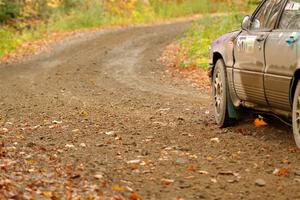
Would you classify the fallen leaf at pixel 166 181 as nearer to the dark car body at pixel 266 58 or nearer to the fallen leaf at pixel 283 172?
the fallen leaf at pixel 283 172

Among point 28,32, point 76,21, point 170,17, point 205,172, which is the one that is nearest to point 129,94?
point 205,172

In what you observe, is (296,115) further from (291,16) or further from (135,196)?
(135,196)

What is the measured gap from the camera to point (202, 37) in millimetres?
23625

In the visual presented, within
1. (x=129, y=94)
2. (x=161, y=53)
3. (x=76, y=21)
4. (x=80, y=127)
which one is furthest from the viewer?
(x=76, y=21)

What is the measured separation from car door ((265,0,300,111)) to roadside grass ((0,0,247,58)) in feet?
42.3

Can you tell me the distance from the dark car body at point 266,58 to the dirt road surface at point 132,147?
0.50 metres

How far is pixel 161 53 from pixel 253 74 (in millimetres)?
14953

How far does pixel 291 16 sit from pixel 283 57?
0.61m

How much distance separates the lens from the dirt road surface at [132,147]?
5957 mm

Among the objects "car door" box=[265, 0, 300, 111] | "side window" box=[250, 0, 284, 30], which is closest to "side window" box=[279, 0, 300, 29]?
"car door" box=[265, 0, 300, 111]

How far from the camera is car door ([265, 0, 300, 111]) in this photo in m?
6.87

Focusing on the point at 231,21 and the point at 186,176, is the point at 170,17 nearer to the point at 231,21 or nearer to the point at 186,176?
the point at 231,21

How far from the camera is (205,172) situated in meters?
6.55

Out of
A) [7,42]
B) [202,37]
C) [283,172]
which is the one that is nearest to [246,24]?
[283,172]
